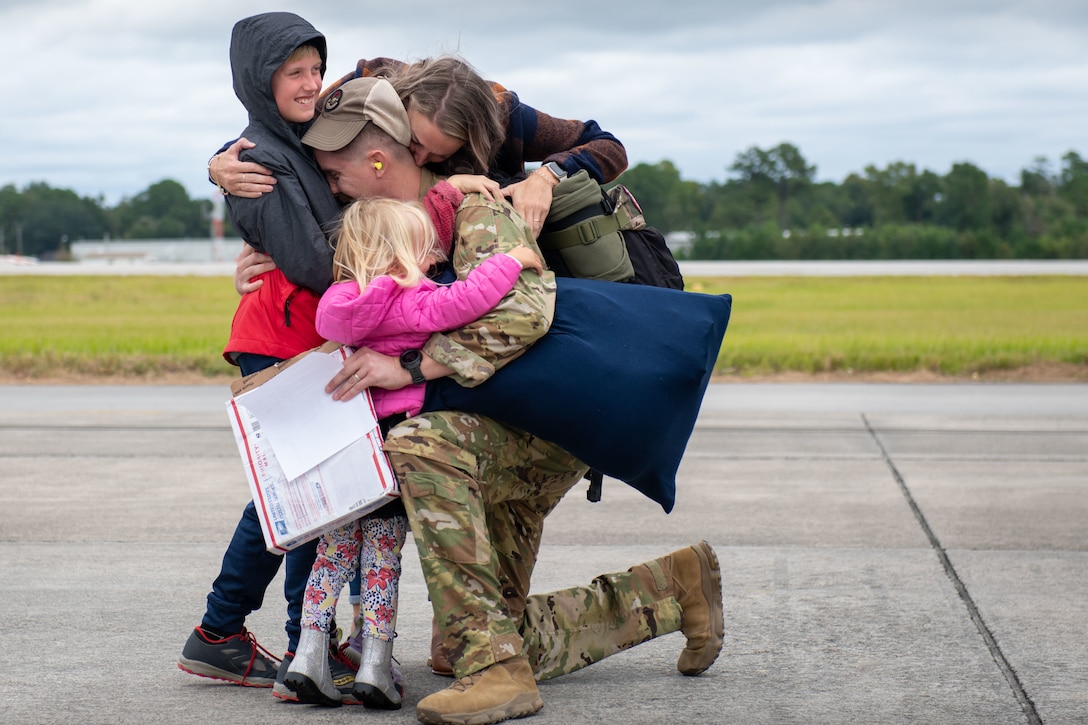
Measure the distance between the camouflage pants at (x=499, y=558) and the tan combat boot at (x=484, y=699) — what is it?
0.03 m

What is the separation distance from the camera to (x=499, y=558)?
12.4ft

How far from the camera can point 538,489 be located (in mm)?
3738

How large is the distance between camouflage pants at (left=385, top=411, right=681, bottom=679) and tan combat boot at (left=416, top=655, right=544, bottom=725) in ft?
0.11

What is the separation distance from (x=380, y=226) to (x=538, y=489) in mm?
916

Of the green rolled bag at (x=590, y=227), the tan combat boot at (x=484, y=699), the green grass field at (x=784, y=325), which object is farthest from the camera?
the green grass field at (x=784, y=325)

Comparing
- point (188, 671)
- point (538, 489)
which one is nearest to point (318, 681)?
point (188, 671)

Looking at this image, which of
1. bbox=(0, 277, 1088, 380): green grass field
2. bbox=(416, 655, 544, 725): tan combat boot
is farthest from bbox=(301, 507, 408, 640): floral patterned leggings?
bbox=(0, 277, 1088, 380): green grass field

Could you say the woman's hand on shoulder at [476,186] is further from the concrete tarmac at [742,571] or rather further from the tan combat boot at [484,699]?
the concrete tarmac at [742,571]

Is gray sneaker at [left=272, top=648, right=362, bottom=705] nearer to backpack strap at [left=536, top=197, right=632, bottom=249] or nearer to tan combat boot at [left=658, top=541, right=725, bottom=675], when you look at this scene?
tan combat boot at [left=658, top=541, right=725, bottom=675]

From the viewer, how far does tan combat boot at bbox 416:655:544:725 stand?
10.8 feet

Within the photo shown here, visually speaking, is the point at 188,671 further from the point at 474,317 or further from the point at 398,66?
the point at 398,66

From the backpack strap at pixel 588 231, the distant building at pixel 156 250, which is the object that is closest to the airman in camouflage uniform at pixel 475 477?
the backpack strap at pixel 588 231

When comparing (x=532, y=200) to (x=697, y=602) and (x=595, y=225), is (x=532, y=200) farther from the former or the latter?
(x=697, y=602)

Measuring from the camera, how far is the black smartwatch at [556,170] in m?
3.70
